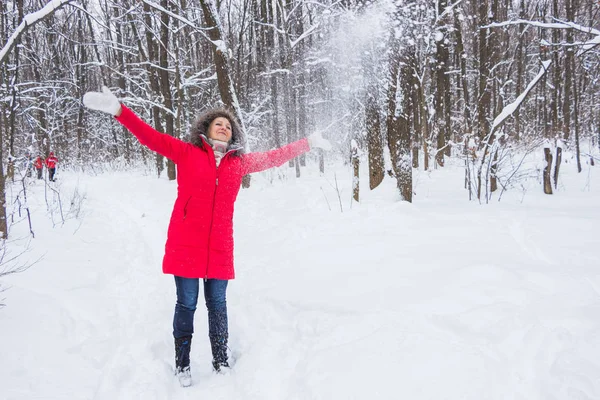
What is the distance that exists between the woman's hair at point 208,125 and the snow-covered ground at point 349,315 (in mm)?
1495

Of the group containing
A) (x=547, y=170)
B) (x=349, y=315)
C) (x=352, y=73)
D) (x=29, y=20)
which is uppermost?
(x=352, y=73)

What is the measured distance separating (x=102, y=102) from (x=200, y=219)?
903mm

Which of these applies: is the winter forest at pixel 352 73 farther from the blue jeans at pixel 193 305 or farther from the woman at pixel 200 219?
the blue jeans at pixel 193 305

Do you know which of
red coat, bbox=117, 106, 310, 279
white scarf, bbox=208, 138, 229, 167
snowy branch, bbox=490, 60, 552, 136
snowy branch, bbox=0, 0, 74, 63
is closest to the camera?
red coat, bbox=117, 106, 310, 279

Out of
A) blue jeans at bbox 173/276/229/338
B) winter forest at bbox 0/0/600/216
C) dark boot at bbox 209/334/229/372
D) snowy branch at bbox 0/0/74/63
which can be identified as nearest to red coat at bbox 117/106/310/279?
blue jeans at bbox 173/276/229/338

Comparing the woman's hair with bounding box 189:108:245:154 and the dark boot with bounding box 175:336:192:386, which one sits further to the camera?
the woman's hair with bounding box 189:108:245:154

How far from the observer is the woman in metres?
2.33

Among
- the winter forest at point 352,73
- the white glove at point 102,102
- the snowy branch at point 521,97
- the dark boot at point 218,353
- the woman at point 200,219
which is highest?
the winter forest at point 352,73

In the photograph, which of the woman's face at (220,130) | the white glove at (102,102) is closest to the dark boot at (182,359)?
the woman's face at (220,130)

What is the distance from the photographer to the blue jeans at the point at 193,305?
2410 millimetres

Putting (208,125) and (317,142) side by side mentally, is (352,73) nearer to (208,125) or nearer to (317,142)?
(317,142)

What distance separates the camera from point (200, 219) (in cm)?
236

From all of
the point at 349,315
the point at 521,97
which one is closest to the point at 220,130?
the point at 349,315

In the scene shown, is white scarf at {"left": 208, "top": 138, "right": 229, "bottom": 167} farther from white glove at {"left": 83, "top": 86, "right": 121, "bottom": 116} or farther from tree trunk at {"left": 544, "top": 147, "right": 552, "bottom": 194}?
tree trunk at {"left": 544, "top": 147, "right": 552, "bottom": 194}
